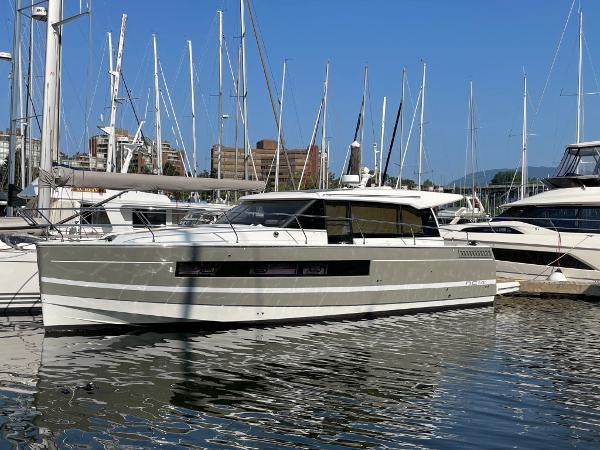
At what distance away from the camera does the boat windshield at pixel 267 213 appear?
43.8 feet

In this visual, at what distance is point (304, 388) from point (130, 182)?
329 inches

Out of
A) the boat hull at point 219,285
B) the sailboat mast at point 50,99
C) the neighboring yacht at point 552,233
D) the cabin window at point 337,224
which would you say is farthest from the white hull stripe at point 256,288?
the neighboring yacht at point 552,233

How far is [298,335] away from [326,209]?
2.80 m

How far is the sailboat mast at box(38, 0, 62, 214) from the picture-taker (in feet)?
46.0

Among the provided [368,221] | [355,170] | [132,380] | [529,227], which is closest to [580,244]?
[529,227]

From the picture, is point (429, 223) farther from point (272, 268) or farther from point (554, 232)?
point (554, 232)

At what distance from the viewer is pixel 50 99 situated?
14109mm

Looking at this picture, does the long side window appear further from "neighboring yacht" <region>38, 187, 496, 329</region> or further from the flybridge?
the flybridge

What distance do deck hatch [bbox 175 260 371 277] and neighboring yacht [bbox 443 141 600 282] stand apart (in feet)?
16.2

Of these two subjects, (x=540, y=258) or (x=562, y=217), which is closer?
(x=540, y=258)

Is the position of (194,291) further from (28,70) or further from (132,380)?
(28,70)

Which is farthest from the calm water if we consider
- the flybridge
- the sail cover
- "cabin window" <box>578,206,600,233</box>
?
the flybridge

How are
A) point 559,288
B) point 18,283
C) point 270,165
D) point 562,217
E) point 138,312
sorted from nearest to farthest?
1. point 138,312
2. point 18,283
3. point 559,288
4. point 562,217
5. point 270,165

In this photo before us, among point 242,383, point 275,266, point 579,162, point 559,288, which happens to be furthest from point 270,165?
point 242,383
